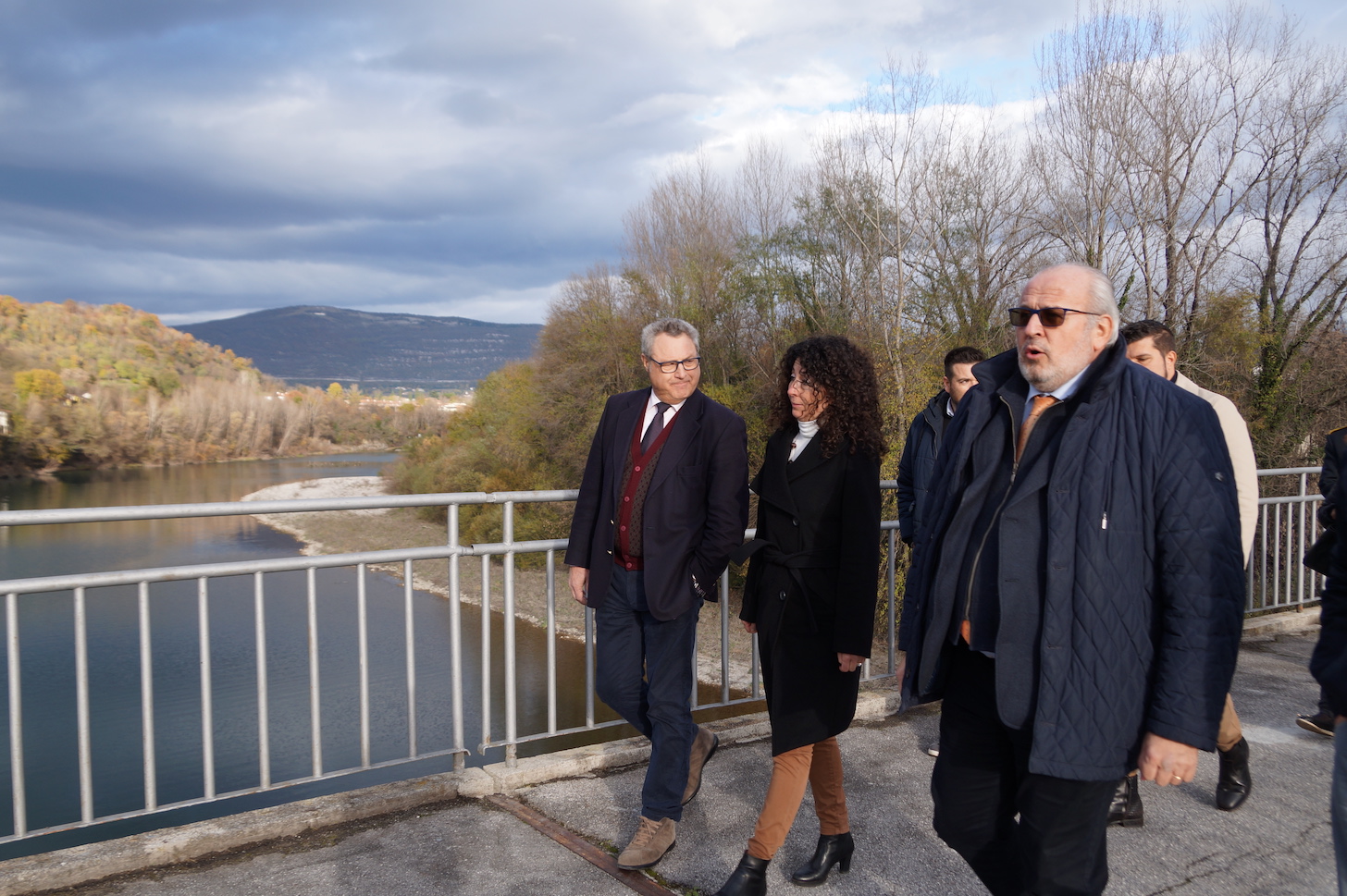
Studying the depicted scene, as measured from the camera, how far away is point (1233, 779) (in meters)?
3.49

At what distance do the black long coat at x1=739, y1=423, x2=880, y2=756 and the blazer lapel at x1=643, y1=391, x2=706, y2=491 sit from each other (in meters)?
0.41

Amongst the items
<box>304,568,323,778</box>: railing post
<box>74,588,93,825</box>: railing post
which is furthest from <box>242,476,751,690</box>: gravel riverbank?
<box>74,588,93,825</box>: railing post

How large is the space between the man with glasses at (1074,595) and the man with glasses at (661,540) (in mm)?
1141

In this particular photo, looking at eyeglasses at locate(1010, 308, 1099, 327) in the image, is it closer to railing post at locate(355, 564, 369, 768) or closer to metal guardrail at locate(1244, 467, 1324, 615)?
railing post at locate(355, 564, 369, 768)

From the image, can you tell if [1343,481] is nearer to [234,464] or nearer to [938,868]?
[938,868]

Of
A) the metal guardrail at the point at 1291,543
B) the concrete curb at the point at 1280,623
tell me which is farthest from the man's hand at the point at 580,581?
the concrete curb at the point at 1280,623

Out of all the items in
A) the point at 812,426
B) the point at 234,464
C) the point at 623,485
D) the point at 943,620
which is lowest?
the point at 234,464

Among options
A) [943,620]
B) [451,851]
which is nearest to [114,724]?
[451,851]

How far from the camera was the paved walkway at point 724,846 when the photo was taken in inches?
111

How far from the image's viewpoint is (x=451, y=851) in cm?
306

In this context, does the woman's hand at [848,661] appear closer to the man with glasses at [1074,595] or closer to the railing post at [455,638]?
the man with glasses at [1074,595]

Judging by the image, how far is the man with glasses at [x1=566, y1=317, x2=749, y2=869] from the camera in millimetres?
3098

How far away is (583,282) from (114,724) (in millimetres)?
23295

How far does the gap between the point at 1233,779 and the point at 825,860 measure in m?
1.89
